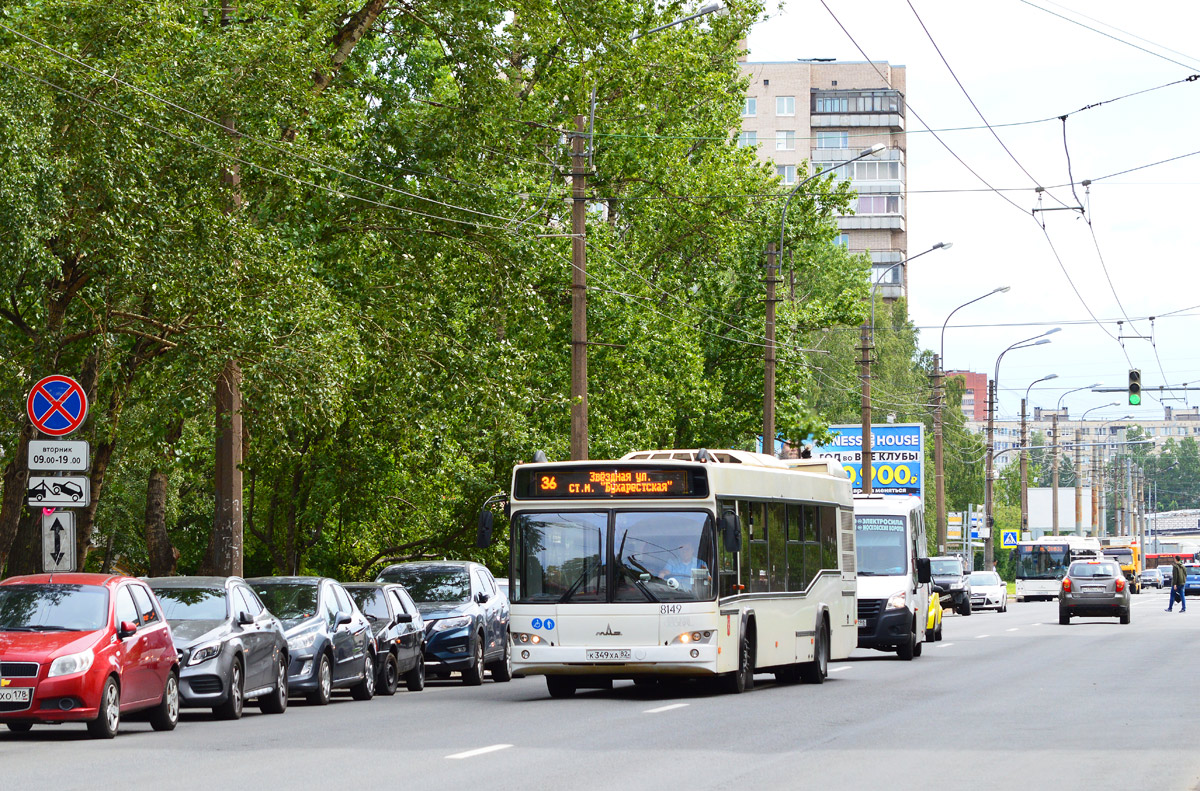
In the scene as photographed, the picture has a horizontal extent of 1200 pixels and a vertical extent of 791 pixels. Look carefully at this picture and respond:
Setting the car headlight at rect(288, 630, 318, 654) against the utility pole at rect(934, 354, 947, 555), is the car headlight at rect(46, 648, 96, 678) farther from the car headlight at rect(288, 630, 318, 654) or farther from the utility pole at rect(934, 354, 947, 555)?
the utility pole at rect(934, 354, 947, 555)

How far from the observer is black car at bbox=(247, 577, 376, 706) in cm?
2147

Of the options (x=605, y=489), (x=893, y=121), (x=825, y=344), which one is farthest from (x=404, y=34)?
(x=893, y=121)

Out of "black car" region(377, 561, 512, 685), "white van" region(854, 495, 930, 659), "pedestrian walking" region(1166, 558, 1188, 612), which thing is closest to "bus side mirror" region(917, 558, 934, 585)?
"white van" region(854, 495, 930, 659)

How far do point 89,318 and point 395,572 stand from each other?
Answer: 6.02 meters

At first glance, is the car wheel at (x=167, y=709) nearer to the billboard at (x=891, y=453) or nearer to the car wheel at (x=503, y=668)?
the car wheel at (x=503, y=668)

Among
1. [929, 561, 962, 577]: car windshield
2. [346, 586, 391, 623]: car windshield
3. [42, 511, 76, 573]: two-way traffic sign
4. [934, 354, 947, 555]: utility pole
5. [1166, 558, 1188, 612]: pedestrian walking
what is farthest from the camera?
[934, 354, 947, 555]: utility pole

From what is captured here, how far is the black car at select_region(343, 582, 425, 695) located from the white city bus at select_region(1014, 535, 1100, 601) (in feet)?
195

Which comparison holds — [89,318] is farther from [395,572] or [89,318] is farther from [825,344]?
[825,344]

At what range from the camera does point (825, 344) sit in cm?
8038

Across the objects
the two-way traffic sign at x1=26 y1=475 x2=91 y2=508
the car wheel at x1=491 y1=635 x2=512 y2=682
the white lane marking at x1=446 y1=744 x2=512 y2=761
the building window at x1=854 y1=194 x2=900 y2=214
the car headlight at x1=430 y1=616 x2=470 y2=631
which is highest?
the building window at x1=854 y1=194 x2=900 y2=214

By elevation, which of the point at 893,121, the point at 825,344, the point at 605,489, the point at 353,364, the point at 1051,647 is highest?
the point at 893,121

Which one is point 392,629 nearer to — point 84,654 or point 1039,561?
point 84,654

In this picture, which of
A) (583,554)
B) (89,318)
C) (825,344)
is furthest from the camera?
(825,344)

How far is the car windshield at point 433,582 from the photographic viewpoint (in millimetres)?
27375
